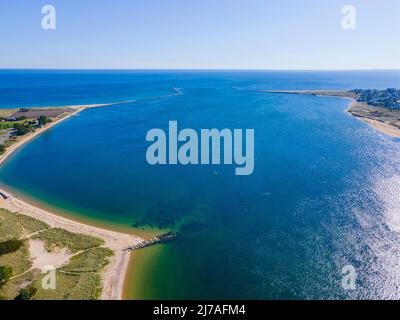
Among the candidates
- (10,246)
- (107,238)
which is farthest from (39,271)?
(107,238)

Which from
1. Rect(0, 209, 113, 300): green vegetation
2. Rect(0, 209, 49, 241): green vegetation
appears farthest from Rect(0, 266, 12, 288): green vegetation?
Rect(0, 209, 49, 241): green vegetation

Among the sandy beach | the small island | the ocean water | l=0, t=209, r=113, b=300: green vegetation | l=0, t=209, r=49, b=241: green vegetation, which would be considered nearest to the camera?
l=0, t=209, r=113, b=300: green vegetation

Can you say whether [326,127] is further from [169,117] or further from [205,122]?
[169,117]

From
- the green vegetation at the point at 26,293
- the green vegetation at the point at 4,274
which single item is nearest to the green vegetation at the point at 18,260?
the green vegetation at the point at 4,274

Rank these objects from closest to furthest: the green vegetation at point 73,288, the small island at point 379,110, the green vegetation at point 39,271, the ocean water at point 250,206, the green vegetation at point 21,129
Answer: the green vegetation at point 73,288
the green vegetation at point 39,271
the ocean water at point 250,206
the green vegetation at point 21,129
the small island at point 379,110

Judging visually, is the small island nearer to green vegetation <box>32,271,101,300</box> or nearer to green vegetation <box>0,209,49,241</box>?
green vegetation <box>32,271,101,300</box>

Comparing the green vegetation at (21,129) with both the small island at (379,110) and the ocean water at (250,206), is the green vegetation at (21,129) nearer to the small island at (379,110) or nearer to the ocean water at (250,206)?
the ocean water at (250,206)

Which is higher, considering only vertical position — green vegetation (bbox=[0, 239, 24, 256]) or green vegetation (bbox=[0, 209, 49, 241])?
green vegetation (bbox=[0, 209, 49, 241])
